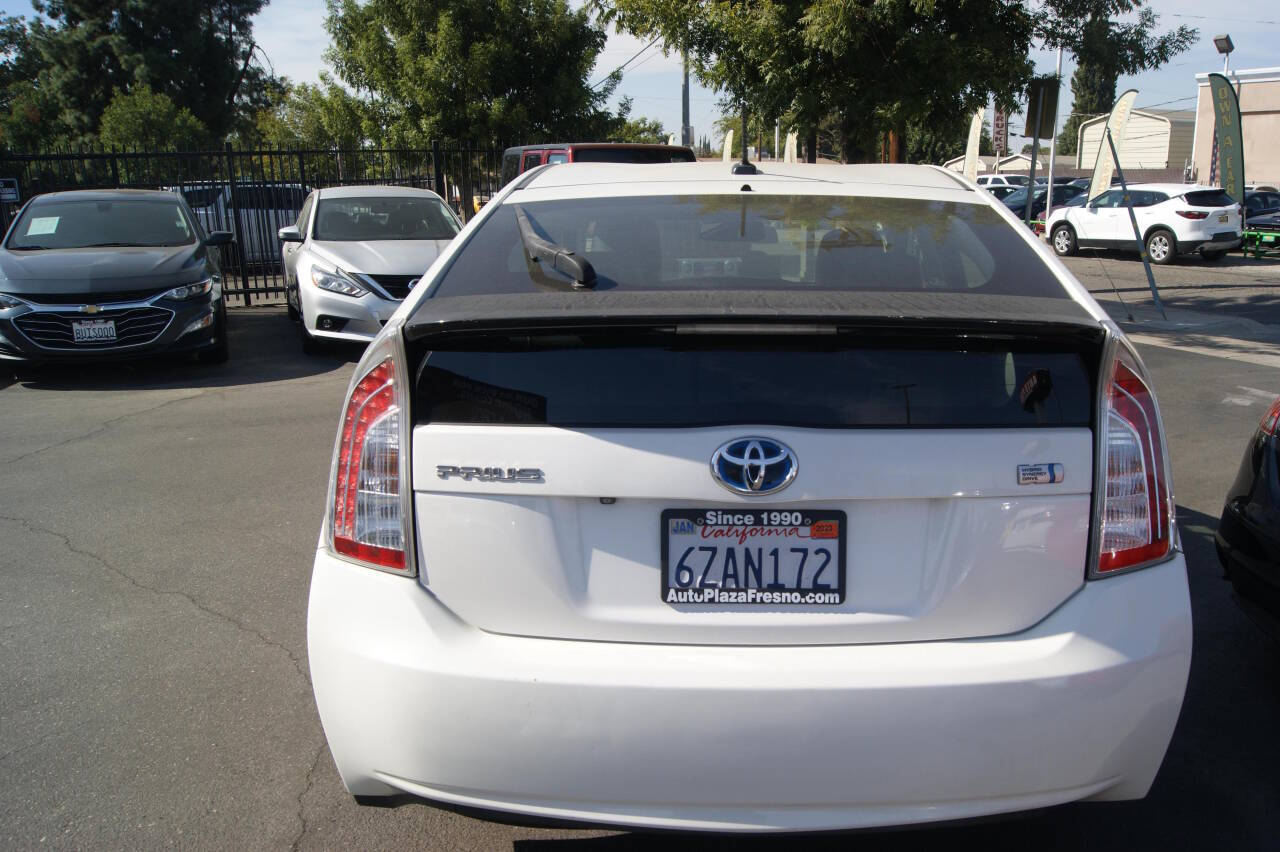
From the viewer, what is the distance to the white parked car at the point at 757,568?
2125 millimetres

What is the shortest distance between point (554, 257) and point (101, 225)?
9.45 meters

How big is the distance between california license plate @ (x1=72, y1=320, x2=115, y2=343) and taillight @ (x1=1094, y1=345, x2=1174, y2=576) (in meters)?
8.85

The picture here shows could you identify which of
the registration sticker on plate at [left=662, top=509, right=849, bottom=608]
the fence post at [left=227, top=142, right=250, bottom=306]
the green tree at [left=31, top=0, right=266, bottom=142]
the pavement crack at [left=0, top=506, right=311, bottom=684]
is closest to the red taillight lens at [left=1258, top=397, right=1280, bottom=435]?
the registration sticker on plate at [left=662, top=509, right=849, bottom=608]

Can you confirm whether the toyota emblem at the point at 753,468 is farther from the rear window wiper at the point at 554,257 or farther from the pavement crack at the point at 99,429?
the pavement crack at the point at 99,429

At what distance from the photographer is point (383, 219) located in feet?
38.4

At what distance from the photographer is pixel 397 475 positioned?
230 cm

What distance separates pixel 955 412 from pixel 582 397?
801 mm

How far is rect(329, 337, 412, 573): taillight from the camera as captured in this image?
229 centimetres

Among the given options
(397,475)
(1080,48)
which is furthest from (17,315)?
(1080,48)

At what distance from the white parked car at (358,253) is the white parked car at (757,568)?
25.4 feet

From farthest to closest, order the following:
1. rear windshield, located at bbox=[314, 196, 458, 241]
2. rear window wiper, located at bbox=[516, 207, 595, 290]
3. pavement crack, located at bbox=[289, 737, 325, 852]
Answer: rear windshield, located at bbox=[314, 196, 458, 241] < pavement crack, located at bbox=[289, 737, 325, 852] < rear window wiper, located at bbox=[516, 207, 595, 290]

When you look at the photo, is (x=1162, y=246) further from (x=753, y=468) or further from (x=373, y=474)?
(x=373, y=474)

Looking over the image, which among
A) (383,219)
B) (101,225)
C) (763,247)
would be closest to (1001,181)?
(383,219)

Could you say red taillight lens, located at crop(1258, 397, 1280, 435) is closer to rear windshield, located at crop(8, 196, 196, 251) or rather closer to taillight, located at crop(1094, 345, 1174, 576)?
taillight, located at crop(1094, 345, 1174, 576)
